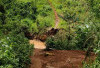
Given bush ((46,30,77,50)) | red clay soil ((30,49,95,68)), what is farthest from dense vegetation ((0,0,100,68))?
red clay soil ((30,49,95,68))

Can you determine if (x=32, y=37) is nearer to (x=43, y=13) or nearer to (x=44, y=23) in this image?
(x=44, y=23)

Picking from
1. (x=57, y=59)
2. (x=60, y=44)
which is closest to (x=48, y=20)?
(x=60, y=44)

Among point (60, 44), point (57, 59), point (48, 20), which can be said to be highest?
point (48, 20)

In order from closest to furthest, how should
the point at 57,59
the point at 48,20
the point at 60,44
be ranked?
1. the point at 57,59
2. the point at 60,44
3. the point at 48,20

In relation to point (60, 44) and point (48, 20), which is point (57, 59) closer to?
point (60, 44)

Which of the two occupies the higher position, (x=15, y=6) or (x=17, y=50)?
(x=15, y=6)

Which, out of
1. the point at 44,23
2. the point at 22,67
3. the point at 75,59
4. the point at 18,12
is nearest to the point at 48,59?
the point at 75,59

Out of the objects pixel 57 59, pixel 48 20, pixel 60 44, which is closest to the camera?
pixel 57 59

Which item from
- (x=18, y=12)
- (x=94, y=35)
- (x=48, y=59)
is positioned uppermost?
(x=18, y=12)

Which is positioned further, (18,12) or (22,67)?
(18,12)
